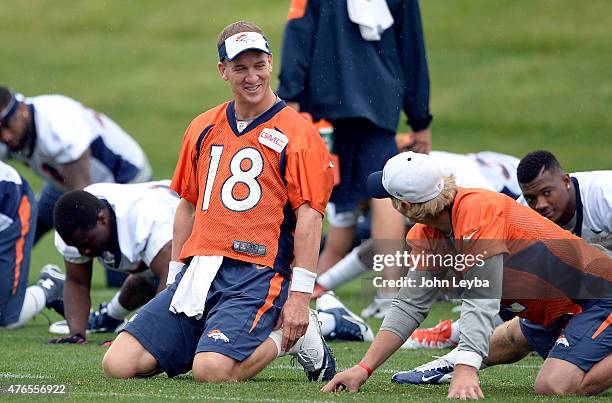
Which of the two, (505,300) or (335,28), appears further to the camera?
(335,28)

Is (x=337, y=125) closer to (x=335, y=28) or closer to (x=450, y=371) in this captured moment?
(x=335, y=28)

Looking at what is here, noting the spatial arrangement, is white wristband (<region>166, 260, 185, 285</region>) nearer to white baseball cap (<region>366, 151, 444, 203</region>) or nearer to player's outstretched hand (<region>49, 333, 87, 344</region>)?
white baseball cap (<region>366, 151, 444, 203</region>)

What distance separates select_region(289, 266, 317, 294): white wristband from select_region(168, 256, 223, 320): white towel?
14.3 inches

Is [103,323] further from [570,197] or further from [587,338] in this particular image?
[587,338]

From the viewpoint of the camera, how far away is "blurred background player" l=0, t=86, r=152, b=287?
823 centimetres

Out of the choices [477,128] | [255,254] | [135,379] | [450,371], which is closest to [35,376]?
[135,379]

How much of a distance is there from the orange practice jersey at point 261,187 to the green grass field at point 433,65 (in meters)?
9.08

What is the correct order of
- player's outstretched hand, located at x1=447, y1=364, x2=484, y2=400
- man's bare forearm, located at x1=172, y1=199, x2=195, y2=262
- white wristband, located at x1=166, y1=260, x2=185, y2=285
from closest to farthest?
player's outstretched hand, located at x1=447, y1=364, x2=484, y2=400
white wristband, located at x1=166, y1=260, x2=185, y2=285
man's bare forearm, located at x1=172, y1=199, x2=195, y2=262

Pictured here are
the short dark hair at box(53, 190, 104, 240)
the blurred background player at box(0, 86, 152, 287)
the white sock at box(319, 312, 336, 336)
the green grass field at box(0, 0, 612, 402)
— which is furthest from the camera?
the green grass field at box(0, 0, 612, 402)

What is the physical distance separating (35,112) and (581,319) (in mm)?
4538

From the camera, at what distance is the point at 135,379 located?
209 inches

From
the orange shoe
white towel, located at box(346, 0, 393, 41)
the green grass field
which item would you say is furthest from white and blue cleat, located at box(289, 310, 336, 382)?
the green grass field

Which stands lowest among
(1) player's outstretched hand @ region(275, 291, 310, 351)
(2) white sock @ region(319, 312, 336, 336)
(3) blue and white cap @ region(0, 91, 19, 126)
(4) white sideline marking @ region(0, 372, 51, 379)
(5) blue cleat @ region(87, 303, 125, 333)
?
(5) blue cleat @ region(87, 303, 125, 333)

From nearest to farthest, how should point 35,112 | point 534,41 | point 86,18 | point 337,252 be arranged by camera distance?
point 35,112 < point 337,252 < point 534,41 < point 86,18
